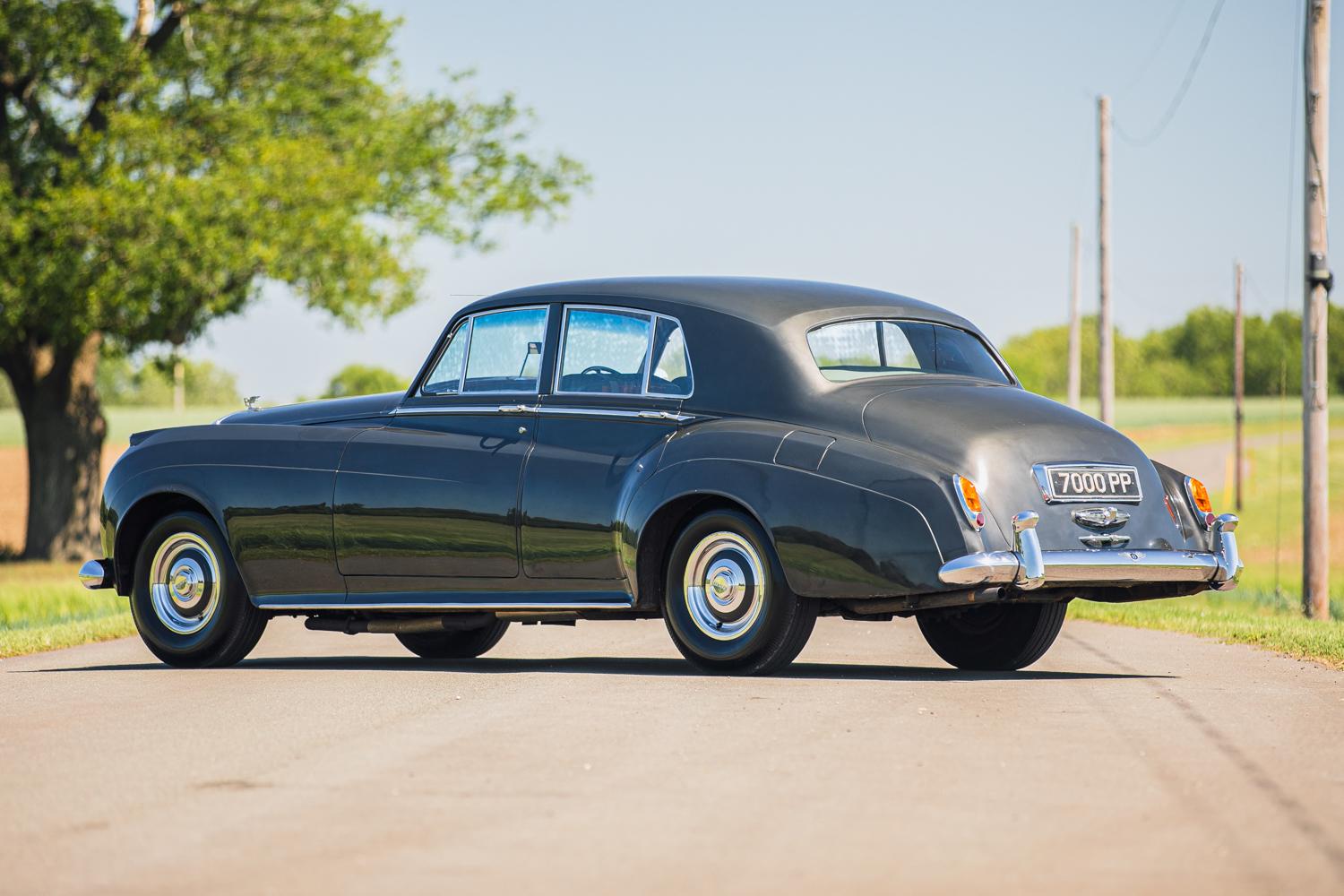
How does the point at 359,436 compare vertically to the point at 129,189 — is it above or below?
below

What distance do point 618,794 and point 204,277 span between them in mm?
23539

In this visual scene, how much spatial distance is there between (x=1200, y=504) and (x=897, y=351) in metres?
1.66

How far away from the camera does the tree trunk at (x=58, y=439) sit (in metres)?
32.2

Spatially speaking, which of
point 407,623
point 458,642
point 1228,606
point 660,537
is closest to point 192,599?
point 407,623

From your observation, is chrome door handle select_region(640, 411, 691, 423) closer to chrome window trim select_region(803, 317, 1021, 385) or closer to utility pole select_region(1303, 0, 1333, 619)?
chrome window trim select_region(803, 317, 1021, 385)

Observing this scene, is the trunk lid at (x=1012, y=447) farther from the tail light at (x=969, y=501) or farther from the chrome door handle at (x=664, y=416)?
the chrome door handle at (x=664, y=416)

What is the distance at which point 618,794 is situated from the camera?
6.50m

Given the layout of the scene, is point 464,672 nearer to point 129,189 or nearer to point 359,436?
point 359,436

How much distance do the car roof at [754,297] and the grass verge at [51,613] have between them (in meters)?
4.62

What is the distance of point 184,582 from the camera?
449 inches

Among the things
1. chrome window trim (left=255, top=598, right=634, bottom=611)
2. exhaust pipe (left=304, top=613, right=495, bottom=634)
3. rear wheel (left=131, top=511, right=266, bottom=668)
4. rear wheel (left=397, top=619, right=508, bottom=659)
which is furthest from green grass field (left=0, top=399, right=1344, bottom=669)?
chrome window trim (left=255, top=598, right=634, bottom=611)

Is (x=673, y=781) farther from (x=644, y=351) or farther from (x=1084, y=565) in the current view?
(x=644, y=351)

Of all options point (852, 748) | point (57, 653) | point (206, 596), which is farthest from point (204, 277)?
point (852, 748)

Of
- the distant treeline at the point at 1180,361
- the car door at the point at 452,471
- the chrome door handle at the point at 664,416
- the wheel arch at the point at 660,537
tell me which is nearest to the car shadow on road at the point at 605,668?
the wheel arch at the point at 660,537
